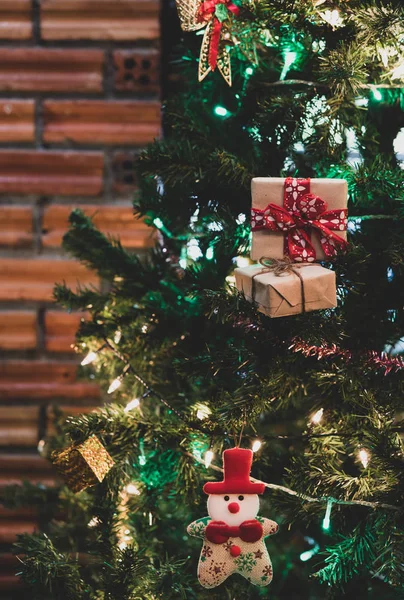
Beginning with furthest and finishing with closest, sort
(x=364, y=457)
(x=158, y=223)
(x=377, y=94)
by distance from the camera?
(x=158, y=223) → (x=377, y=94) → (x=364, y=457)

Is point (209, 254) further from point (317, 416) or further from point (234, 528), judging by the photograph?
point (234, 528)

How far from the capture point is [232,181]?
951 millimetres

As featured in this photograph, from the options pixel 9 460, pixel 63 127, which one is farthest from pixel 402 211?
pixel 9 460

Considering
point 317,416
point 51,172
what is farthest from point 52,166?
point 317,416

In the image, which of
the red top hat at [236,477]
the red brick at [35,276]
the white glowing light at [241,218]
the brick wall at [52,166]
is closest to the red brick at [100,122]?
the brick wall at [52,166]

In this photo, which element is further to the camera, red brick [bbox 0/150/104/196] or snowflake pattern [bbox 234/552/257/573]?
red brick [bbox 0/150/104/196]

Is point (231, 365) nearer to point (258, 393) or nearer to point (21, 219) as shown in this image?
point (258, 393)

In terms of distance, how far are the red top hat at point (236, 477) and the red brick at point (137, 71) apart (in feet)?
3.11

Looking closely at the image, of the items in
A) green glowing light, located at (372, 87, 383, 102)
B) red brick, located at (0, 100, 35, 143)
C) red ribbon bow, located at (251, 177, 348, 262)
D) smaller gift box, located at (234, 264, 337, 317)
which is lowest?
smaller gift box, located at (234, 264, 337, 317)

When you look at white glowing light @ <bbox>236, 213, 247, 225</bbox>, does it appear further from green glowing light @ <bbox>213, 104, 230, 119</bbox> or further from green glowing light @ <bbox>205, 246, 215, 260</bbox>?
green glowing light @ <bbox>213, 104, 230, 119</bbox>

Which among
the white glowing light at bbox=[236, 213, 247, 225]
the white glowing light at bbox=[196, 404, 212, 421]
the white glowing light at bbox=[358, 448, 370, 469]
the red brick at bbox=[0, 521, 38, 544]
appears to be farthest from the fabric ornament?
the red brick at bbox=[0, 521, 38, 544]

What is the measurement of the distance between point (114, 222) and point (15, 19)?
0.53 meters

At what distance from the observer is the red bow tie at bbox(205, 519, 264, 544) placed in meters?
0.83

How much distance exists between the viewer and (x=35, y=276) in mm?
1519
